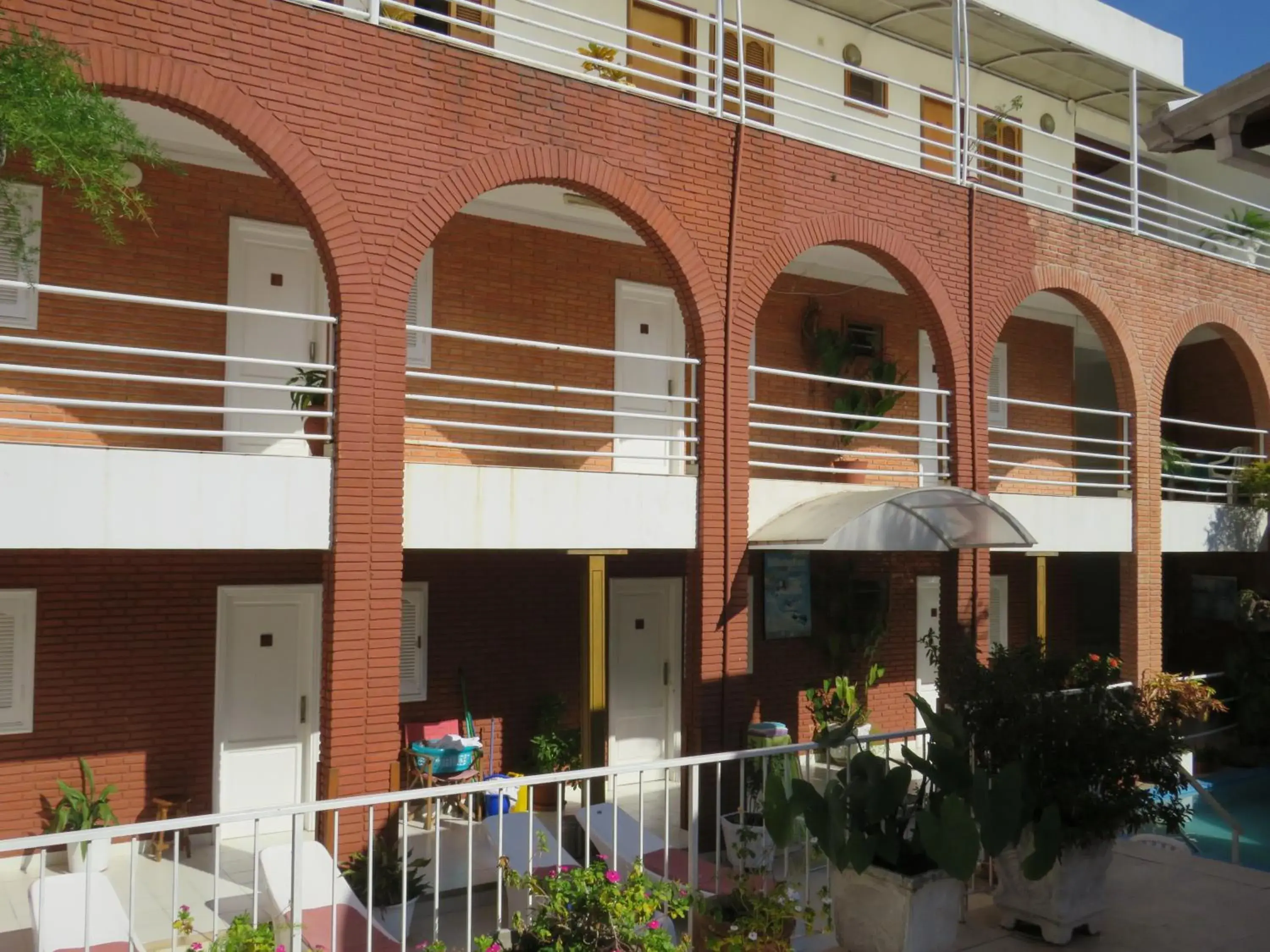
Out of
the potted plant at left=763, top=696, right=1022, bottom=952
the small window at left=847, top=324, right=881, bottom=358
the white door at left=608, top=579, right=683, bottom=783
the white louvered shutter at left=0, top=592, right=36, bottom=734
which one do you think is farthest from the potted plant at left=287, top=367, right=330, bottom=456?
the small window at left=847, top=324, right=881, bottom=358

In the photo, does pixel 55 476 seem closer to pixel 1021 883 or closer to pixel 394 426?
pixel 394 426

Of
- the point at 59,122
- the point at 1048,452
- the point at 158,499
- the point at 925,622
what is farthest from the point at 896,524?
the point at 59,122

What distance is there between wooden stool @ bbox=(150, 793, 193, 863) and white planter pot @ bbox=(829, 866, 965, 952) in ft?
20.5

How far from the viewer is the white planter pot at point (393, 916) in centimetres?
722

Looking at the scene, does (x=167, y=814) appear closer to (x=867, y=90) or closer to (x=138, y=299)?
(x=138, y=299)

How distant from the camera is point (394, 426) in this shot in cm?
830

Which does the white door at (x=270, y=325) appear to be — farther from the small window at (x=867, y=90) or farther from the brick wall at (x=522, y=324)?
the small window at (x=867, y=90)

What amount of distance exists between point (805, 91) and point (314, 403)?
8.14m

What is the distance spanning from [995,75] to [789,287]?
18.3 feet

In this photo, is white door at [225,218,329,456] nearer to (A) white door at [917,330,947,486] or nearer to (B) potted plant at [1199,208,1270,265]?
(A) white door at [917,330,947,486]

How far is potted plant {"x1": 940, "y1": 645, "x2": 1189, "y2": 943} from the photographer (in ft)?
18.8

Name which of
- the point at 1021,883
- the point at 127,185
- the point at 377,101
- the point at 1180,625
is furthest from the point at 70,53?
the point at 1180,625

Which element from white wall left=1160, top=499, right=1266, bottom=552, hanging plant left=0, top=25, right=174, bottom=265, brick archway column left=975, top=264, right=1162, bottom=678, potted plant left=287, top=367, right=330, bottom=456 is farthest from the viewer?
white wall left=1160, top=499, right=1266, bottom=552

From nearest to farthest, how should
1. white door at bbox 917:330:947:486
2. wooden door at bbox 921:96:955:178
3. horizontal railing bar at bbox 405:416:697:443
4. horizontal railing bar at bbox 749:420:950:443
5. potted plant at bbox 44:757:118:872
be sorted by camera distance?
horizontal railing bar at bbox 405:416:697:443
potted plant at bbox 44:757:118:872
horizontal railing bar at bbox 749:420:950:443
white door at bbox 917:330:947:486
wooden door at bbox 921:96:955:178
